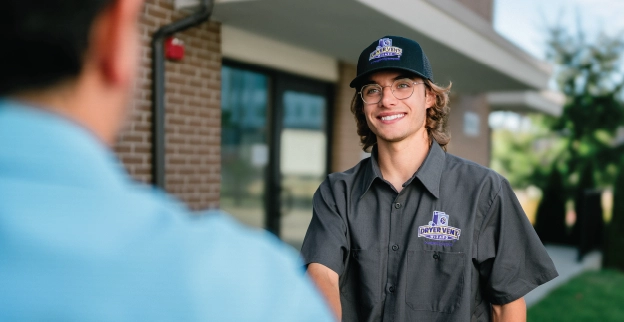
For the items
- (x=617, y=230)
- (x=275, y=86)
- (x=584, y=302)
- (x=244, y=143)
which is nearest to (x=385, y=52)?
(x=244, y=143)

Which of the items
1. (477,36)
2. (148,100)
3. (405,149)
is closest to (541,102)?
(477,36)

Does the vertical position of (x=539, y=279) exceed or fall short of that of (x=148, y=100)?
it falls short

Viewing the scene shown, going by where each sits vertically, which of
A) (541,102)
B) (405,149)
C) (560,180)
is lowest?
(560,180)

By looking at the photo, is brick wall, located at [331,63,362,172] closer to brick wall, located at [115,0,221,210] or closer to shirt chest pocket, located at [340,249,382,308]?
brick wall, located at [115,0,221,210]

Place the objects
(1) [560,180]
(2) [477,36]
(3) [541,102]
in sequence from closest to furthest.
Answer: (2) [477,36], (1) [560,180], (3) [541,102]

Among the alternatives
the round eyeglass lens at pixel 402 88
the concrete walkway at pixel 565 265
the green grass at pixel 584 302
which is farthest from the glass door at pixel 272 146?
the round eyeglass lens at pixel 402 88

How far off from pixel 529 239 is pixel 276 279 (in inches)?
65.8

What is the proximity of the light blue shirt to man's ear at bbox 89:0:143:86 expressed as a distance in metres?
0.07

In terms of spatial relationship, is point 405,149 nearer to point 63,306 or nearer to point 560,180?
point 63,306

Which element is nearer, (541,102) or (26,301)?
(26,301)

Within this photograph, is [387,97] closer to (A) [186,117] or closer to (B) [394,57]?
(B) [394,57]

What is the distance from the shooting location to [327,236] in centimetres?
206

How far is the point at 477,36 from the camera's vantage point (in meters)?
7.49

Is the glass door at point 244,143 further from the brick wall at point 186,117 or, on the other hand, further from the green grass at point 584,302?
the green grass at point 584,302
